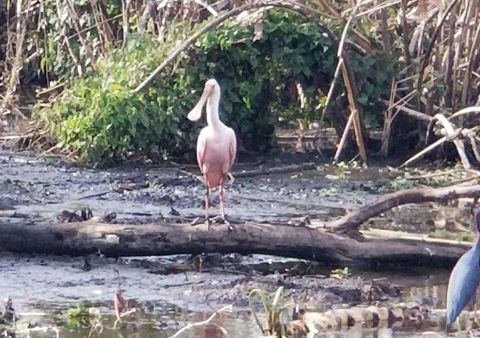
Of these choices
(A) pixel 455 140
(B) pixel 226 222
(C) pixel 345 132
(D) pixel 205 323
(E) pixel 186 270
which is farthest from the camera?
(C) pixel 345 132

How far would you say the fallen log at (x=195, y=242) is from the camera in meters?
7.61

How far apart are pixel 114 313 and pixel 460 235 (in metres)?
2.88

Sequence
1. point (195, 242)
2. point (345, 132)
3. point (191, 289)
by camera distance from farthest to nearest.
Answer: point (345, 132), point (195, 242), point (191, 289)

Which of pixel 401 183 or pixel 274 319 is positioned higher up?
pixel 401 183

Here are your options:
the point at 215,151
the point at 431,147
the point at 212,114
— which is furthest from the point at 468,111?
the point at 215,151

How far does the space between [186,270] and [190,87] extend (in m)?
4.44

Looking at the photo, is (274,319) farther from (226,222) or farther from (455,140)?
(455,140)

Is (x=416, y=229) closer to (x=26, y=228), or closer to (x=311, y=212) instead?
(x=311, y=212)

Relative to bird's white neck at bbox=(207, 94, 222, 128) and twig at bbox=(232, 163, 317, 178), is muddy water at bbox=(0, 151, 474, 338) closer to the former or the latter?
twig at bbox=(232, 163, 317, 178)

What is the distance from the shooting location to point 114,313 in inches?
265

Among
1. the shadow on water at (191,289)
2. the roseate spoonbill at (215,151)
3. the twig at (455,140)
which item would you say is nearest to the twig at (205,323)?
the shadow on water at (191,289)

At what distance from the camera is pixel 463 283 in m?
5.75

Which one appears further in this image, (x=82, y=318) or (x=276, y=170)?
(x=276, y=170)

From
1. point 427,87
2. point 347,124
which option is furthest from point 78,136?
point 427,87
